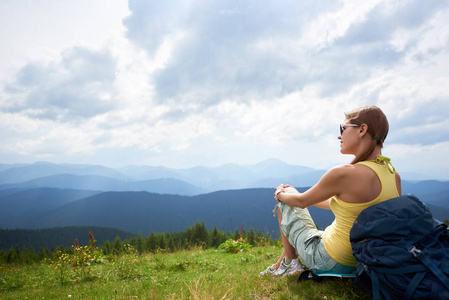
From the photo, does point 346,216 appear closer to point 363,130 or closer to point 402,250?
point 402,250

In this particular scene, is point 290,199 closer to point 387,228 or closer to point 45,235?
point 387,228

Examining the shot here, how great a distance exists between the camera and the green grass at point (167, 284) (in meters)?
3.38

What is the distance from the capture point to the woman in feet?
9.35

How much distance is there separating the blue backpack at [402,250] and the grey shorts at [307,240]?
1.60ft

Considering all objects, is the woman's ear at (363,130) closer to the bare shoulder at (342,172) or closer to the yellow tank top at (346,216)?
the yellow tank top at (346,216)

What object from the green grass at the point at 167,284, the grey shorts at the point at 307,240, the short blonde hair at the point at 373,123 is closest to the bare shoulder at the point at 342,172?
the short blonde hair at the point at 373,123

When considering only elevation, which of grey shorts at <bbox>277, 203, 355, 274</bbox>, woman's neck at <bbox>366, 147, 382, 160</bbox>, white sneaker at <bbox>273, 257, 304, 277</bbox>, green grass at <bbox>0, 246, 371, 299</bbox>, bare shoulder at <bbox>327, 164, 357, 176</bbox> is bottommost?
green grass at <bbox>0, 246, 371, 299</bbox>

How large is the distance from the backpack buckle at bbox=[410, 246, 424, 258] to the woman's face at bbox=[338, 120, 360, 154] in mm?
1287

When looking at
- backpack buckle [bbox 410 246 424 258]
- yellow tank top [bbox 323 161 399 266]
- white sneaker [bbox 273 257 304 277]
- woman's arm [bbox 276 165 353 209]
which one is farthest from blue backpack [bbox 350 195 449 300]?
white sneaker [bbox 273 257 304 277]

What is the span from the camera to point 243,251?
9.65 meters

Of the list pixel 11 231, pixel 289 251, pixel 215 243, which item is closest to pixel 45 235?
pixel 11 231

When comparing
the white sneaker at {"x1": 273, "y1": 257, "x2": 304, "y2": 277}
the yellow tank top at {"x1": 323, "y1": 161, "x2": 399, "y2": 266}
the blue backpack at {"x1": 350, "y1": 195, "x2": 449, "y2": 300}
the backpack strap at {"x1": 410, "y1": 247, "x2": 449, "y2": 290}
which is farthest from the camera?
the white sneaker at {"x1": 273, "y1": 257, "x2": 304, "y2": 277}

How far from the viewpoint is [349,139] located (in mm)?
3238

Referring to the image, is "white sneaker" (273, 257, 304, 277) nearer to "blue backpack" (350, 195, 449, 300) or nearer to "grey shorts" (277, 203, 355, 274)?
"grey shorts" (277, 203, 355, 274)
